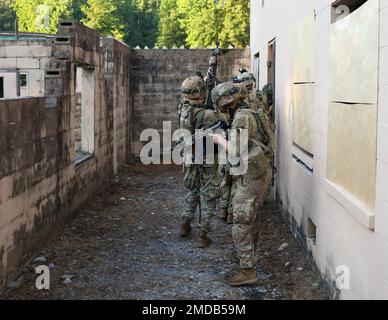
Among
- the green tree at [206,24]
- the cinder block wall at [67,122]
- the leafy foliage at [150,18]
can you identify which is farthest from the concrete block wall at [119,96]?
the green tree at [206,24]

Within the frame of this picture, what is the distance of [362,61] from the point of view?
379 centimetres

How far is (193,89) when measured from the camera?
6621mm

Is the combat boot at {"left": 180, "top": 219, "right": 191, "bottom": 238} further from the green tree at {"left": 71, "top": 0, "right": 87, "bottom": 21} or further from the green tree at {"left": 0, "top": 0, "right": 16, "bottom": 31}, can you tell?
the green tree at {"left": 0, "top": 0, "right": 16, "bottom": 31}

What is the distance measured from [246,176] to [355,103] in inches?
59.1

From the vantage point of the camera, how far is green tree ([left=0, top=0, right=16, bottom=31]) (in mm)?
63725

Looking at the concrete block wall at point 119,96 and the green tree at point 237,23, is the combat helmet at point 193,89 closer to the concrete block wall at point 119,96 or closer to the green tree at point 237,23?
the concrete block wall at point 119,96

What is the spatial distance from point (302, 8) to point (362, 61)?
280cm

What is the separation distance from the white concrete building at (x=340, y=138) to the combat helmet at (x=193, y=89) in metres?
1.10

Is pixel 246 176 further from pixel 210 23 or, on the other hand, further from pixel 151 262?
pixel 210 23

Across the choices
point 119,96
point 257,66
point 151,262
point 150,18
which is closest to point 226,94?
point 151,262

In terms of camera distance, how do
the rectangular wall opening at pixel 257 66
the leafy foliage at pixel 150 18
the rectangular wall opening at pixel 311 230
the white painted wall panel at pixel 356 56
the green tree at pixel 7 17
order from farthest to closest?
the green tree at pixel 7 17
the leafy foliage at pixel 150 18
the rectangular wall opening at pixel 257 66
the rectangular wall opening at pixel 311 230
the white painted wall panel at pixel 356 56

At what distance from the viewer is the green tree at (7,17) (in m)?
63.7

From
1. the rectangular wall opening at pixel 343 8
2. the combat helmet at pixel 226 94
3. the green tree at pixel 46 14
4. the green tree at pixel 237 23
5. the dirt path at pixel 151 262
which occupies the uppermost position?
the green tree at pixel 46 14

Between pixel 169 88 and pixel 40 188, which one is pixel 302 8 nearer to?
pixel 40 188
